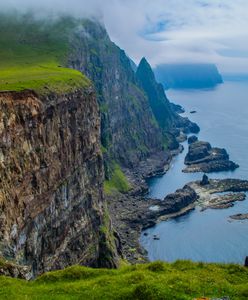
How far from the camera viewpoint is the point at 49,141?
329 ft

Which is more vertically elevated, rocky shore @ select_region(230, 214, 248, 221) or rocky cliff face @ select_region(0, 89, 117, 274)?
rocky cliff face @ select_region(0, 89, 117, 274)

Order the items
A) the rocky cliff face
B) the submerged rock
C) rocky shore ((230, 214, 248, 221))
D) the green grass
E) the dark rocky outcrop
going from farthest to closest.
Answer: the submerged rock
rocky shore ((230, 214, 248, 221))
the dark rocky outcrop
the rocky cliff face
the green grass

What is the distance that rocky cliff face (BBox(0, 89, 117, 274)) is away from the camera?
78.2 metres

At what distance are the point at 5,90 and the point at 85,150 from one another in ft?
130

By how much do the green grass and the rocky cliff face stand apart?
2415 cm

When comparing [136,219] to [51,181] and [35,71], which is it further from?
[51,181]

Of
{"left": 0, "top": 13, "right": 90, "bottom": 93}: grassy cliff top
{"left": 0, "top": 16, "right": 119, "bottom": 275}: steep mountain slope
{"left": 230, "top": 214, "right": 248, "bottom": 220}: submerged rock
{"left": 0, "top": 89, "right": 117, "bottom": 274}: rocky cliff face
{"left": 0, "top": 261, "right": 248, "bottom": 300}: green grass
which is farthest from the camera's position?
{"left": 230, "top": 214, "right": 248, "bottom": 220}: submerged rock

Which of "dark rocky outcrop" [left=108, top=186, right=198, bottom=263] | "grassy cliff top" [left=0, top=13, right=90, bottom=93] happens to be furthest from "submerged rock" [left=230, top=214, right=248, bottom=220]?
"grassy cliff top" [left=0, top=13, right=90, bottom=93]

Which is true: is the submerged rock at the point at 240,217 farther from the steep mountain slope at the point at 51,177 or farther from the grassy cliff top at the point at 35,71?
the grassy cliff top at the point at 35,71

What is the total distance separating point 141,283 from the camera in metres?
35.3

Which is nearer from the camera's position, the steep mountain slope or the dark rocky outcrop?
the steep mountain slope

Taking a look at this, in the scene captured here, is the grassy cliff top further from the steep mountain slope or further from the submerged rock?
the submerged rock

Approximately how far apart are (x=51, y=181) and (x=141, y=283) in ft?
215

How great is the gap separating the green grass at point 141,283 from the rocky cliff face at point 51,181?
2415cm
